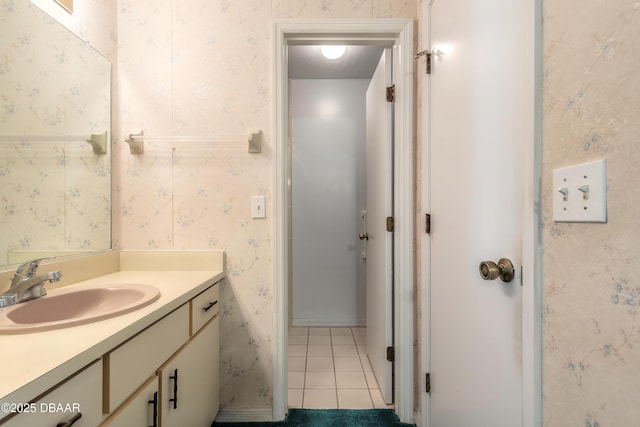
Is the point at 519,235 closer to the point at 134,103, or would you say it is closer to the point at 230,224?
the point at 230,224

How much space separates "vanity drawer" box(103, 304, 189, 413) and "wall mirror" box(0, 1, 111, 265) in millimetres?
567

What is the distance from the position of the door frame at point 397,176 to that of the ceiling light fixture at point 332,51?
83cm

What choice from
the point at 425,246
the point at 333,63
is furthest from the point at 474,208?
the point at 333,63

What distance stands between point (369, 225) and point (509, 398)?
137 centimetres

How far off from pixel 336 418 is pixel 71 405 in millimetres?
1314

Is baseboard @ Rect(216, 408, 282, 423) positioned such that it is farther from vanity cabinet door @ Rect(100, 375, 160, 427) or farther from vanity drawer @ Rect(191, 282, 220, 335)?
vanity cabinet door @ Rect(100, 375, 160, 427)

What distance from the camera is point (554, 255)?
0.63 metres

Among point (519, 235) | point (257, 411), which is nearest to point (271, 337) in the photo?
point (257, 411)

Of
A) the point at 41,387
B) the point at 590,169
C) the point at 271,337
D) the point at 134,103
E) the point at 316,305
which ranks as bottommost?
the point at 316,305

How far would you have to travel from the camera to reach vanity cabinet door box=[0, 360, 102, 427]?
20.8 inches

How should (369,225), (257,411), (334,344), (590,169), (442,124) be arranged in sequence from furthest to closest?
(334,344)
(369,225)
(257,411)
(442,124)
(590,169)

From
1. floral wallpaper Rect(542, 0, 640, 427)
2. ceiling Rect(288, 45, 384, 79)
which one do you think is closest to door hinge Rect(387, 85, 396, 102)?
ceiling Rect(288, 45, 384, 79)

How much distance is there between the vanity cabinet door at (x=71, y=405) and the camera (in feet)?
Result: 1.73

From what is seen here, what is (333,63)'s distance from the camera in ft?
8.35
